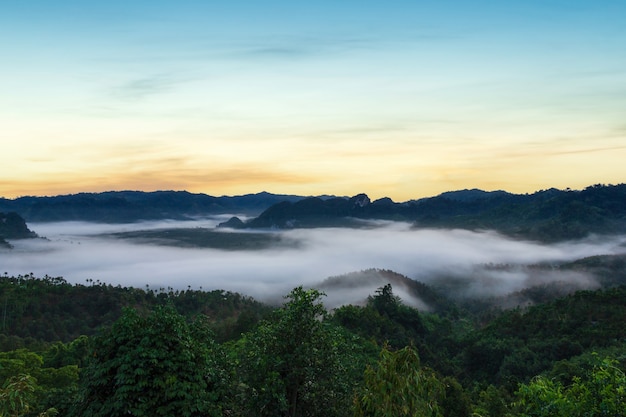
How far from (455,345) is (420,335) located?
8637 mm

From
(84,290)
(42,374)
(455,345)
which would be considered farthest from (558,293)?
(42,374)

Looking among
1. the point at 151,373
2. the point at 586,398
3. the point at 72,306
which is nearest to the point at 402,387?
the point at 586,398

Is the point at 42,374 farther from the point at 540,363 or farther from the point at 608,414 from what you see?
the point at 540,363

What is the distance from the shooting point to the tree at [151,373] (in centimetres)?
1867

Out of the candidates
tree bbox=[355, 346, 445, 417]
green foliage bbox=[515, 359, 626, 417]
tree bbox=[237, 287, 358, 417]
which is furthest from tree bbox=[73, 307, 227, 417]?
green foliage bbox=[515, 359, 626, 417]

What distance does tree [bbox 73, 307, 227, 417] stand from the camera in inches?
735

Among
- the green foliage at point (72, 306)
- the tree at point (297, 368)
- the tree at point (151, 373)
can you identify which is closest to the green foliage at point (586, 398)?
the tree at point (297, 368)

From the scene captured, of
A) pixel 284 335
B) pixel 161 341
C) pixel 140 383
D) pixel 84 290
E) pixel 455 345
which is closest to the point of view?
pixel 140 383

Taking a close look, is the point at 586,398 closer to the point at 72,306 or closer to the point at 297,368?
the point at 297,368

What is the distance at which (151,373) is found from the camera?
1938cm

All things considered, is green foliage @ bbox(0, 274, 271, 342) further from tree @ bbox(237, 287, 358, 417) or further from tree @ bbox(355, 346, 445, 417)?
tree @ bbox(355, 346, 445, 417)

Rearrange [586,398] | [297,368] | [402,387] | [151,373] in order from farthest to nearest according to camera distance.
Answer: [297,368], [151,373], [586,398], [402,387]

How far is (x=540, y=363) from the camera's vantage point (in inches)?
3378

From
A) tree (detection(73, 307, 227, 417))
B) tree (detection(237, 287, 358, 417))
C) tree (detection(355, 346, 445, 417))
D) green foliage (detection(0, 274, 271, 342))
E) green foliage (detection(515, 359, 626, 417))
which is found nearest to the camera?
tree (detection(355, 346, 445, 417))
